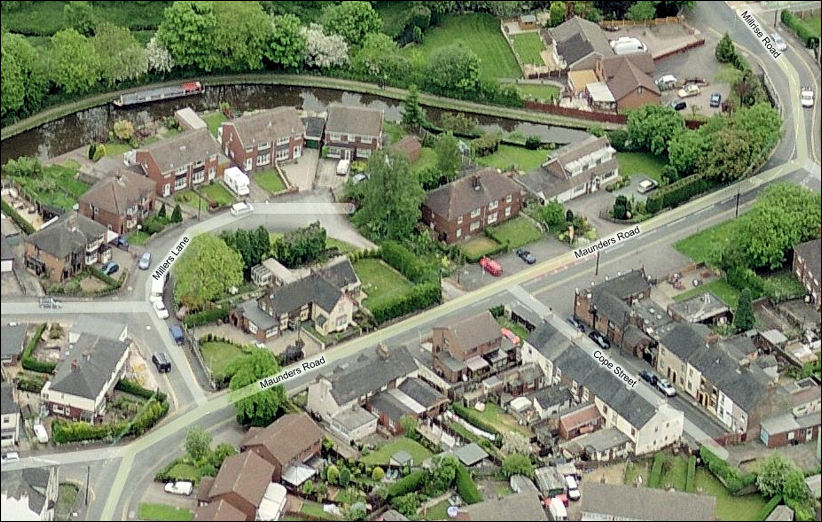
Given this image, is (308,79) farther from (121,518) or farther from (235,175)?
(121,518)

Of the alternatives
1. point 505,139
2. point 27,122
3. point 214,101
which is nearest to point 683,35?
point 505,139

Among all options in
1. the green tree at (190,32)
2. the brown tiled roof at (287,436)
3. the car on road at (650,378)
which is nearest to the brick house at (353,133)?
the green tree at (190,32)

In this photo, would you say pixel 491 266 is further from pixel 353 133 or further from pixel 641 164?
pixel 641 164

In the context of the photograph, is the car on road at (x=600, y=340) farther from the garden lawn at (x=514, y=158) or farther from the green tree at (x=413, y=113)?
the green tree at (x=413, y=113)

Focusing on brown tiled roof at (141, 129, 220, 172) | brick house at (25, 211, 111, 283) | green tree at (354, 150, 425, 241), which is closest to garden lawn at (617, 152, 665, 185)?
green tree at (354, 150, 425, 241)

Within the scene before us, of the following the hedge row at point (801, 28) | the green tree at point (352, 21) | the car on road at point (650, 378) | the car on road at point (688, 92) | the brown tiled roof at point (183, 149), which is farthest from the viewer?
the green tree at point (352, 21)
